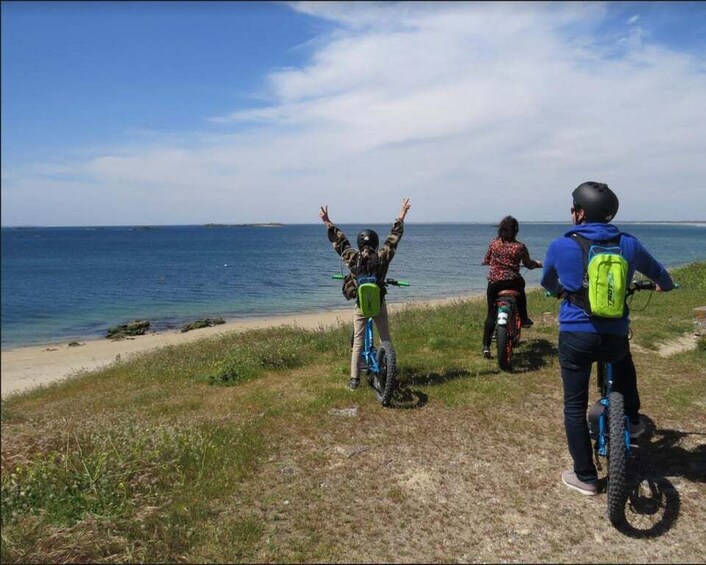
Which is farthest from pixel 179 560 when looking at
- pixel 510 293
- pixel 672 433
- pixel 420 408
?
pixel 510 293

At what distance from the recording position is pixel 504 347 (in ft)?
26.5

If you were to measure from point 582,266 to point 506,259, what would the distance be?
4326 mm

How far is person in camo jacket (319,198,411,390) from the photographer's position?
697 centimetres

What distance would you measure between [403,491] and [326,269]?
4854 centimetres

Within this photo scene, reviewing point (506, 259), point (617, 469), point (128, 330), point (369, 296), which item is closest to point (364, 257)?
point (369, 296)

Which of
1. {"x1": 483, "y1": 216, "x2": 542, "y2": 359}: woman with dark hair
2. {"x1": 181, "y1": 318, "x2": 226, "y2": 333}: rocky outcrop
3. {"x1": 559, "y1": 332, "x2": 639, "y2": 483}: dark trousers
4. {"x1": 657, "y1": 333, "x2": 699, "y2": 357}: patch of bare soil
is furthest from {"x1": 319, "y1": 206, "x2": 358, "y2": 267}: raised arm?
{"x1": 181, "y1": 318, "x2": 226, "y2": 333}: rocky outcrop

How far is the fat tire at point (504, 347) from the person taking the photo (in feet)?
26.3

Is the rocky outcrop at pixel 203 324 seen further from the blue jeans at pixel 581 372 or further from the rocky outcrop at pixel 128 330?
the blue jeans at pixel 581 372

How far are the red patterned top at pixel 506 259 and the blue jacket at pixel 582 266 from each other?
12.9 feet

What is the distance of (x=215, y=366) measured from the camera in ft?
33.1

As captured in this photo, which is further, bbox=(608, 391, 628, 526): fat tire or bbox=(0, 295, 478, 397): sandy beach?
bbox=(0, 295, 478, 397): sandy beach

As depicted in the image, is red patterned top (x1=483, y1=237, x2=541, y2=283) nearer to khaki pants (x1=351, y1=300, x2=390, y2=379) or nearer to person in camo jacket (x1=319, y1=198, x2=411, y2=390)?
person in camo jacket (x1=319, y1=198, x2=411, y2=390)

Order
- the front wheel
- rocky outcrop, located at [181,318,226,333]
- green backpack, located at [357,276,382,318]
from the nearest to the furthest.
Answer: the front wheel, green backpack, located at [357,276,382,318], rocky outcrop, located at [181,318,226,333]

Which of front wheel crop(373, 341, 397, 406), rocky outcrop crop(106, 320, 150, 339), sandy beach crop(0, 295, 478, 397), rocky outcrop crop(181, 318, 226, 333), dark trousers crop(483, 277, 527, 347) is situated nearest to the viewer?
front wheel crop(373, 341, 397, 406)
